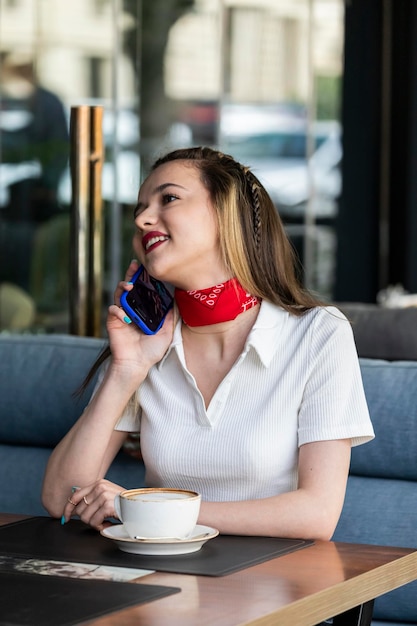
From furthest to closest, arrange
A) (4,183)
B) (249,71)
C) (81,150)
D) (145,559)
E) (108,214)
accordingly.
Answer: (249,71) → (108,214) → (4,183) → (81,150) → (145,559)

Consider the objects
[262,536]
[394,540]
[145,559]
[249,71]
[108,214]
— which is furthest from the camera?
[249,71]

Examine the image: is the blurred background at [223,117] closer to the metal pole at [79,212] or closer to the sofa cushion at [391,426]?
the metal pole at [79,212]

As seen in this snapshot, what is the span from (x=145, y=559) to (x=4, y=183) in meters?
3.92

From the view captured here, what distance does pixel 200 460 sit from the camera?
78.6 inches

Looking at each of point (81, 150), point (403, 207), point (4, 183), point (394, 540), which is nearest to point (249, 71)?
point (403, 207)

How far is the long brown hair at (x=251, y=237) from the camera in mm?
2090

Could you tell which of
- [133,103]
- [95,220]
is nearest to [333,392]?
[95,220]

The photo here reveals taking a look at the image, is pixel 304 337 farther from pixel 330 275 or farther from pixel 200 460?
pixel 330 275

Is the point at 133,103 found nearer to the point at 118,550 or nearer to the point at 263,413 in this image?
the point at 263,413

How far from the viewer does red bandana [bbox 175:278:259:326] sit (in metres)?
2.07

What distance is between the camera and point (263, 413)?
1.98 m

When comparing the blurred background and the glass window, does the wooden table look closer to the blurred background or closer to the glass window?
the blurred background

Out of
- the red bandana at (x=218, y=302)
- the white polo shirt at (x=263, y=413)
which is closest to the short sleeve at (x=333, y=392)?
the white polo shirt at (x=263, y=413)

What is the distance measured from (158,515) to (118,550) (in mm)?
105
